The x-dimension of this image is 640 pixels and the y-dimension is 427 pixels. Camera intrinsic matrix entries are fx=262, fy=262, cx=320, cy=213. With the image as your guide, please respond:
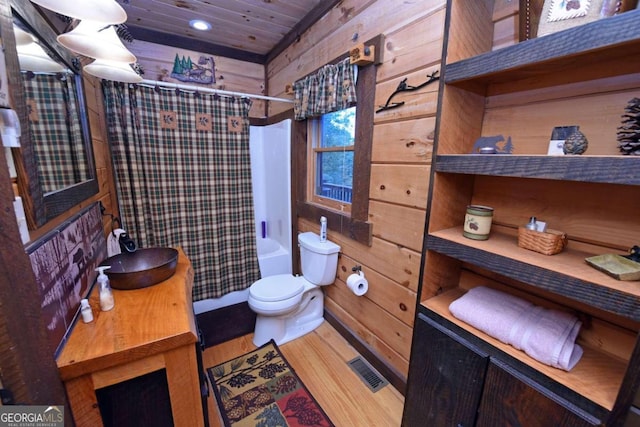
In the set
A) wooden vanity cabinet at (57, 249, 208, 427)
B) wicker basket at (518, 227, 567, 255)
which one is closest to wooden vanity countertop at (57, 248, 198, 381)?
wooden vanity cabinet at (57, 249, 208, 427)

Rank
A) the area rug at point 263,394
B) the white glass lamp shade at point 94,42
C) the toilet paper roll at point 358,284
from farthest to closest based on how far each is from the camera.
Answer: the toilet paper roll at point 358,284 → the area rug at point 263,394 → the white glass lamp shade at point 94,42

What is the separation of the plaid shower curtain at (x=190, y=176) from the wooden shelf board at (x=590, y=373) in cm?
206

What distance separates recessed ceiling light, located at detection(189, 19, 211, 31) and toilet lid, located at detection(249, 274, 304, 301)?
2179mm

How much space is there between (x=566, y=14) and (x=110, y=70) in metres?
1.71

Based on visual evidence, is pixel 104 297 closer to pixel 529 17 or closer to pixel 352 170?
pixel 352 170

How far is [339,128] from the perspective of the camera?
2.01 meters

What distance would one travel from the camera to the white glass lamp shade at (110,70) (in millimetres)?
1138

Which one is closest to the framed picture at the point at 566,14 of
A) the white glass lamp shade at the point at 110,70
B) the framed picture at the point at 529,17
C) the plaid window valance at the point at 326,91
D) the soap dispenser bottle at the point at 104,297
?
the framed picture at the point at 529,17

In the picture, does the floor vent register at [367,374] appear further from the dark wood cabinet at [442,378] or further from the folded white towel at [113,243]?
the folded white towel at [113,243]

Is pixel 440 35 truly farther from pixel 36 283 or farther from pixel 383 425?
pixel 383 425

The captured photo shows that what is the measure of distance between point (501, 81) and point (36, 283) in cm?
166

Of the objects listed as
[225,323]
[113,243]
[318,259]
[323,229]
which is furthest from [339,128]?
[225,323]

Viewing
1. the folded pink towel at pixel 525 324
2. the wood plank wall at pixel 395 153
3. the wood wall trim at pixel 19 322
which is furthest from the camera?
the wood plank wall at pixel 395 153

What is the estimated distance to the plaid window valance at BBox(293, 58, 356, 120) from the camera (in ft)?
5.42
